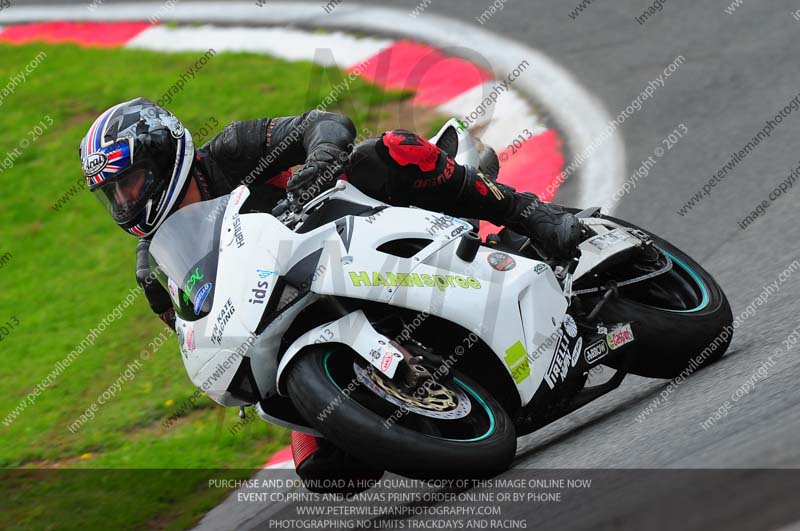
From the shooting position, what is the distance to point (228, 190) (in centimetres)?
502

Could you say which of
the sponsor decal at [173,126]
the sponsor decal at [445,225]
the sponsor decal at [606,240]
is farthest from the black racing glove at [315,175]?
the sponsor decal at [606,240]

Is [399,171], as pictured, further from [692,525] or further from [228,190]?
[692,525]

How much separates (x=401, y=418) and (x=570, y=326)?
3.44 feet

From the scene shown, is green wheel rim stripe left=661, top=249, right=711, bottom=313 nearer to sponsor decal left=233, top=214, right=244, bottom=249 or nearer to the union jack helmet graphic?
sponsor decal left=233, top=214, right=244, bottom=249

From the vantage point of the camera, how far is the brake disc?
4020 mm

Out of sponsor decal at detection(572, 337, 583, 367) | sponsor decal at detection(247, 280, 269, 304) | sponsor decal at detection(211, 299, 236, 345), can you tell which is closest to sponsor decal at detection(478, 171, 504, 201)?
sponsor decal at detection(572, 337, 583, 367)

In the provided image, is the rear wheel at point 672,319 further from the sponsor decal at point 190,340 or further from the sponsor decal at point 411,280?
the sponsor decal at point 190,340

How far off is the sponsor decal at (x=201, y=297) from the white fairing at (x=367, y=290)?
0.18ft

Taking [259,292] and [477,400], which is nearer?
[259,292]

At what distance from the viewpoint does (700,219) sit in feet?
23.7

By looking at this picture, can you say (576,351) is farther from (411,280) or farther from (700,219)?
(700,219)

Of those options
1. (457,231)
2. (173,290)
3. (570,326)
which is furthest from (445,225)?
(173,290)

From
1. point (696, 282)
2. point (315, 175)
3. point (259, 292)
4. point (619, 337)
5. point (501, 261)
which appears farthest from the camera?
point (696, 282)

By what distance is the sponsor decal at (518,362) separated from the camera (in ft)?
14.4
